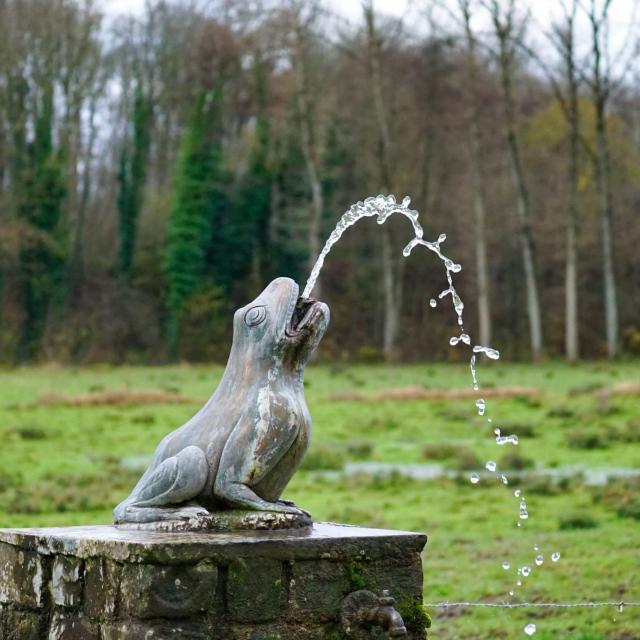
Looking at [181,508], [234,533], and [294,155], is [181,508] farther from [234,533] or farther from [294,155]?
[294,155]

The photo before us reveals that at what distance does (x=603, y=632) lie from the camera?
10727 mm

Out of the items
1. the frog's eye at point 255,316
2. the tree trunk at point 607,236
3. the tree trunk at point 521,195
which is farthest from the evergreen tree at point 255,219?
the frog's eye at point 255,316

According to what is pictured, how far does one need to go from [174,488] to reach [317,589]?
0.85 metres

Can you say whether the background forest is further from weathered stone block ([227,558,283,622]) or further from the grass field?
weathered stone block ([227,558,283,622])

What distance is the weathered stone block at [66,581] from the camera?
20.5ft

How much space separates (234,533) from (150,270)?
4466 cm

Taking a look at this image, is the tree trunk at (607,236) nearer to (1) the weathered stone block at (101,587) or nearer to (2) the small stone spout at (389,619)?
(2) the small stone spout at (389,619)

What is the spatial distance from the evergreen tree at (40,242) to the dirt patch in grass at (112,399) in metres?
19.6

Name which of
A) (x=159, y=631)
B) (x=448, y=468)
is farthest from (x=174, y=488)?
(x=448, y=468)

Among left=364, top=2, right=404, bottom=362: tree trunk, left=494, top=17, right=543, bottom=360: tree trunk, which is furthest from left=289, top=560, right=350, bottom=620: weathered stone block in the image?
left=364, top=2, right=404, bottom=362: tree trunk

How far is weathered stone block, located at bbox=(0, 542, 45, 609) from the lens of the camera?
649 cm

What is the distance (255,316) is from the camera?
688cm

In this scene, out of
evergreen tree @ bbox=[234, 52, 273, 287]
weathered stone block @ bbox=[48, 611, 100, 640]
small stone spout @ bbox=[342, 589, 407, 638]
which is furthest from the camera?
evergreen tree @ bbox=[234, 52, 273, 287]

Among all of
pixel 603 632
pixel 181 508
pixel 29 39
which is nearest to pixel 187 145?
pixel 29 39
